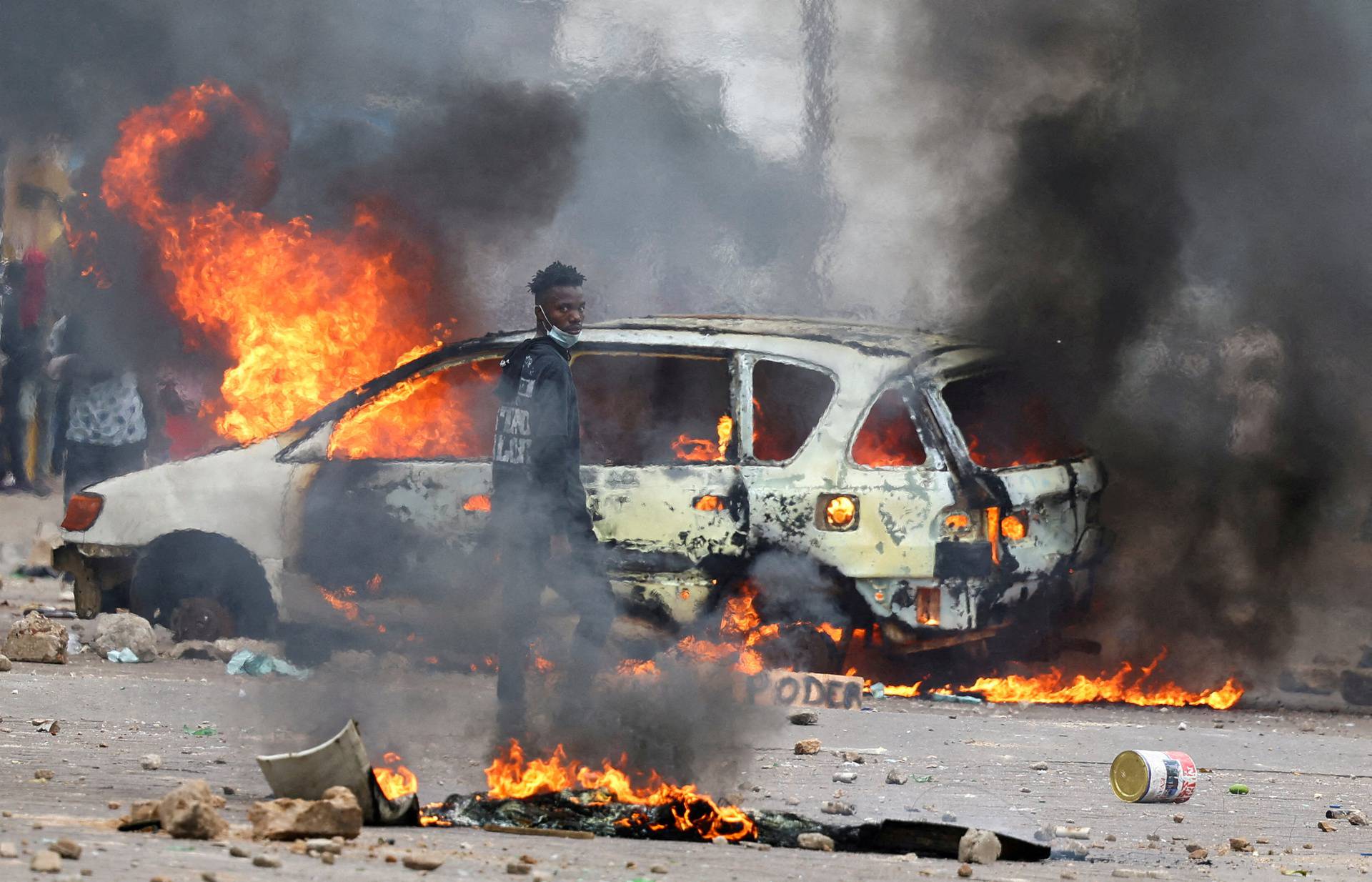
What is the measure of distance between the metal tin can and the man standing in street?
166 centimetres

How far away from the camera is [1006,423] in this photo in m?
8.41

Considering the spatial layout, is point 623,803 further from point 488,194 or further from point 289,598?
point 488,194

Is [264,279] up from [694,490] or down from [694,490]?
up

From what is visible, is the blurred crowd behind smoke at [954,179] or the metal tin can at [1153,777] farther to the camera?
the blurred crowd behind smoke at [954,179]

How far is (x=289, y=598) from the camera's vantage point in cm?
831

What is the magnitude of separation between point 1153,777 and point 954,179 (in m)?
6.53

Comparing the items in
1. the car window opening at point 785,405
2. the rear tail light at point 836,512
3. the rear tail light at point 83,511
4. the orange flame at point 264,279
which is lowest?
the rear tail light at point 83,511

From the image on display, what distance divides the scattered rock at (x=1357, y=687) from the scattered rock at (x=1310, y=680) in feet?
0.16

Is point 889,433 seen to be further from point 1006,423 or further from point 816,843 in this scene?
point 816,843

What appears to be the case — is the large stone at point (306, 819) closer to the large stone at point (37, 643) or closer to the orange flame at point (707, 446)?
the orange flame at point (707, 446)

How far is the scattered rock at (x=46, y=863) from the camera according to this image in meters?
3.72

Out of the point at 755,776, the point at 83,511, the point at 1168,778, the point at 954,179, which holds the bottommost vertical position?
the point at 755,776

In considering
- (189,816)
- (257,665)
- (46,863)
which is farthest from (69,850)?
(257,665)

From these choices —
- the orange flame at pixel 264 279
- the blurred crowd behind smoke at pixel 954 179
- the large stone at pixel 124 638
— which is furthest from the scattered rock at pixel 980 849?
the orange flame at pixel 264 279
